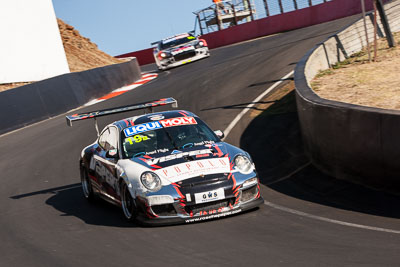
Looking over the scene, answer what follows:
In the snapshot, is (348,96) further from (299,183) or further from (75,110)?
(75,110)

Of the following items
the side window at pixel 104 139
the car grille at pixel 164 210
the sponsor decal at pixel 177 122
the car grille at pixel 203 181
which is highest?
the sponsor decal at pixel 177 122

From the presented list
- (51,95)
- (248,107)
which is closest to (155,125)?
(248,107)

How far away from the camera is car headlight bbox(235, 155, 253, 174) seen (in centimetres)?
818

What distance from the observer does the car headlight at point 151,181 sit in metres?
7.80

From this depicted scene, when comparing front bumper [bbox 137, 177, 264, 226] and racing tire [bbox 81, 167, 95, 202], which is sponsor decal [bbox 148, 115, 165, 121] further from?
front bumper [bbox 137, 177, 264, 226]

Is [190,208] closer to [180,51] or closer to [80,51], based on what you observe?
[180,51]

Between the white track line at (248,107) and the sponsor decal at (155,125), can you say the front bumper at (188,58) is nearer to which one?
the white track line at (248,107)

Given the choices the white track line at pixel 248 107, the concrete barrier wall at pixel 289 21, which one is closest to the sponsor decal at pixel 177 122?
the white track line at pixel 248 107

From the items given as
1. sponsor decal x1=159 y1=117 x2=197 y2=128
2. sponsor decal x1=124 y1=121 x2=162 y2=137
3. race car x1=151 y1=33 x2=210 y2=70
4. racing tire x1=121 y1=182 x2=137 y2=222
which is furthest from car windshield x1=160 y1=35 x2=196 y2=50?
racing tire x1=121 y1=182 x2=137 y2=222

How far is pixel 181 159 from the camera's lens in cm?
824

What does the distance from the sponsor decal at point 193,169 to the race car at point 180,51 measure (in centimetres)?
2096

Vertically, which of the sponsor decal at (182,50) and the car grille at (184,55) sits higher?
the sponsor decal at (182,50)

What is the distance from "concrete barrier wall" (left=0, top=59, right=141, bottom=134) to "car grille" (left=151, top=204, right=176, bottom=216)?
12857mm

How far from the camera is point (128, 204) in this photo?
27.1 ft
